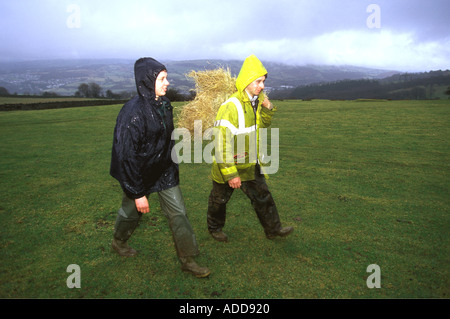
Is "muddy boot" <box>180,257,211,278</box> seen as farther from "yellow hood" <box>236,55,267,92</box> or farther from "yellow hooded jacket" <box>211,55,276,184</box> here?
"yellow hood" <box>236,55,267,92</box>

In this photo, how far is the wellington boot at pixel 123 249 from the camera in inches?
152

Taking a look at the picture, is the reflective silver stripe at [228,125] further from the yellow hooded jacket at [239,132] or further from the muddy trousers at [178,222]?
the muddy trousers at [178,222]

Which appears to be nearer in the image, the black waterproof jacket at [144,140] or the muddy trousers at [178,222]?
the black waterproof jacket at [144,140]

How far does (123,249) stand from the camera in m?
3.90

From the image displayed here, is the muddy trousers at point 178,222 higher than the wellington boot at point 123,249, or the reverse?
the muddy trousers at point 178,222

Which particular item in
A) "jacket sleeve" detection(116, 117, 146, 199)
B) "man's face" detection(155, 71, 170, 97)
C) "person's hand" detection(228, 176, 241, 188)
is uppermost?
"man's face" detection(155, 71, 170, 97)

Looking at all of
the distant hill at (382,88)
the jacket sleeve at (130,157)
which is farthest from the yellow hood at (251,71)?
the distant hill at (382,88)

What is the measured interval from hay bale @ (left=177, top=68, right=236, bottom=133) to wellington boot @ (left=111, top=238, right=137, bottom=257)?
7.90 meters

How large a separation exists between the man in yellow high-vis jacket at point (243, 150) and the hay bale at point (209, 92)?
697 centimetres

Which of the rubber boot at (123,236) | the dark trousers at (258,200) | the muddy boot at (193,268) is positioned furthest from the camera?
the dark trousers at (258,200)

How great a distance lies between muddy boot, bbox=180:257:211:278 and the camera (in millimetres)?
3406

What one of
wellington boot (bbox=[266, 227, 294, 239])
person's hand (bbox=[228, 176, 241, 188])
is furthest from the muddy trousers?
wellington boot (bbox=[266, 227, 294, 239])

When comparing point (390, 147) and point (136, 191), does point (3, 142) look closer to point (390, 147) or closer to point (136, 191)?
point (136, 191)

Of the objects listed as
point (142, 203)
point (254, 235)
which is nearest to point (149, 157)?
point (142, 203)
